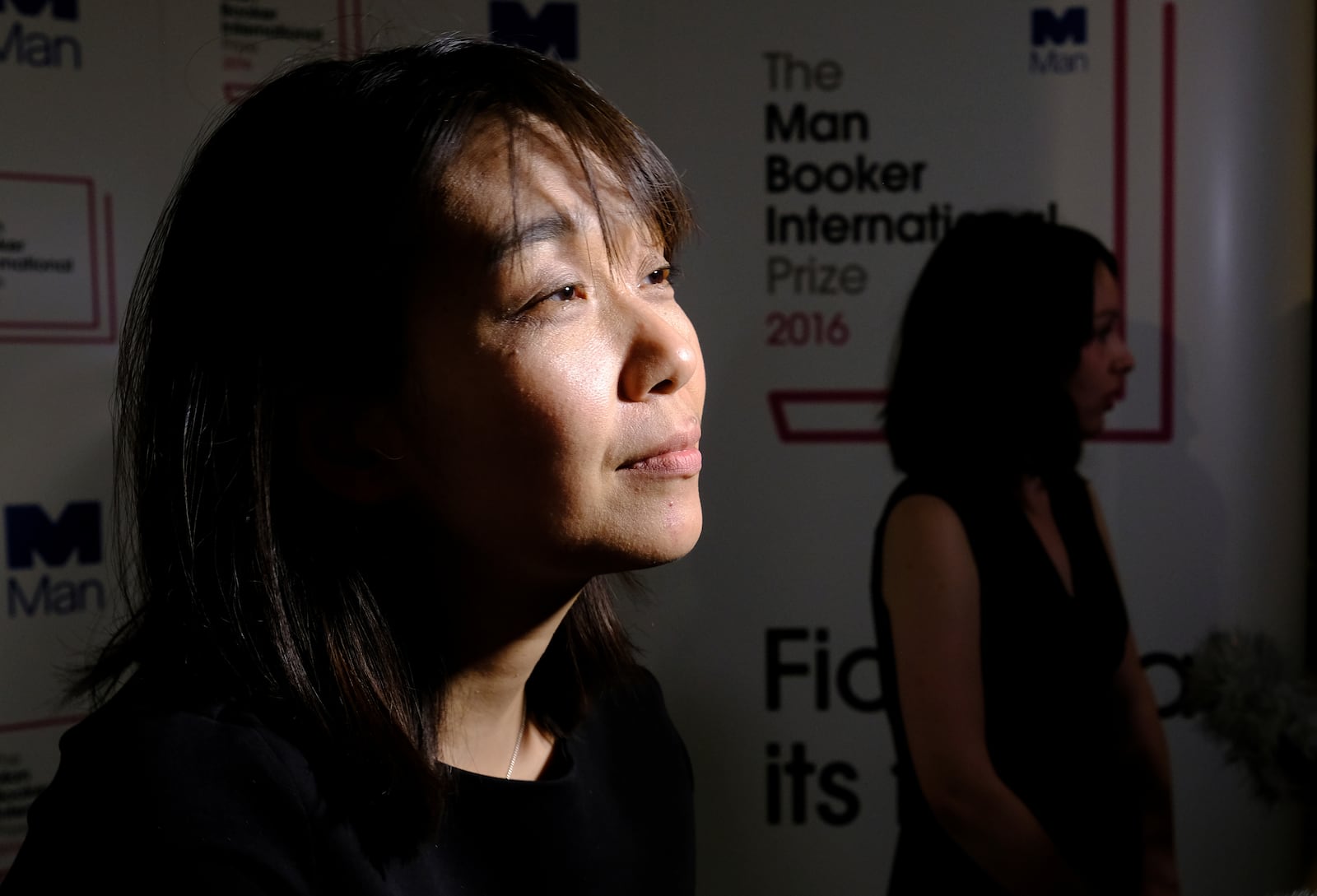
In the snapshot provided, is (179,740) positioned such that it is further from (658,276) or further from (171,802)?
(658,276)

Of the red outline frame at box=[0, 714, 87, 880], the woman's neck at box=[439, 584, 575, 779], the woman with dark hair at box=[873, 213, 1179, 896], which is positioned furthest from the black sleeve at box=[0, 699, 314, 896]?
the red outline frame at box=[0, 714, 87, 880]

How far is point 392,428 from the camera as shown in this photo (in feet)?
2.53

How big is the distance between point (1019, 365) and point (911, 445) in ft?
0.65

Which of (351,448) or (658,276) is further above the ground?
(658,276)

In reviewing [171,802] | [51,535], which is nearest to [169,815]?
[171,802]

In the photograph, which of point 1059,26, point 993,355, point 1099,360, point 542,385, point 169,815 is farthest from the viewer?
point 1059,26

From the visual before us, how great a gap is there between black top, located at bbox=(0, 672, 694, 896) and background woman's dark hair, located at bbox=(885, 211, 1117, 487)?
84cm

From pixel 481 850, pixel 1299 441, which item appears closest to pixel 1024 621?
pixel 481 850

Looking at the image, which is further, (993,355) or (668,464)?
(993,355)

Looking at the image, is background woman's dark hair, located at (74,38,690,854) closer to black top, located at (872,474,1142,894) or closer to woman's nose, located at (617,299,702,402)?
woman's nose, located at (617,299,702,402)

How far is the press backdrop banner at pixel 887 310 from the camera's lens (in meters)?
2.11

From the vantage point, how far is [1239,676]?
4.29ft

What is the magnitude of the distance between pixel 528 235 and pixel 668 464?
182 millimetres

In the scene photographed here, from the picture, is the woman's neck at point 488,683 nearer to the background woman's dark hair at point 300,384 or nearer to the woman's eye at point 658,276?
the background woman's dark hair at point 300,384
